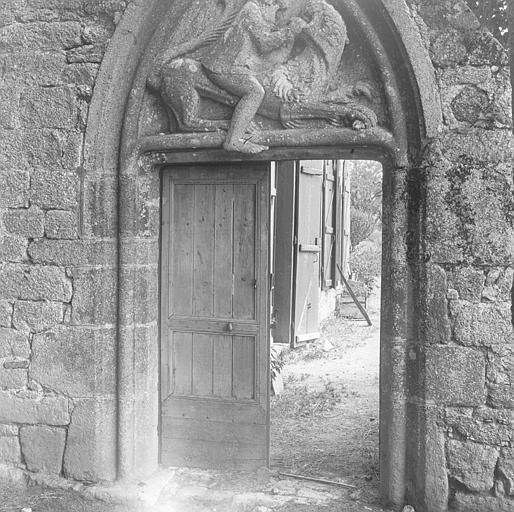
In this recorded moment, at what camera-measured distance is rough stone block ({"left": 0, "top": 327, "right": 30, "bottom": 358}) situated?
13.2 ft

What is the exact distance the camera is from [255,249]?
13.5 feet

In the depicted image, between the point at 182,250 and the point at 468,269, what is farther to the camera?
the point at 182,250

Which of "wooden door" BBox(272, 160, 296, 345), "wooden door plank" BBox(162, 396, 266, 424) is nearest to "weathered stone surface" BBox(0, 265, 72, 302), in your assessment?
"wooden door plank" BBox(162, 396, 266, 424)

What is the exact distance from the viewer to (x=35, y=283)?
399 cm

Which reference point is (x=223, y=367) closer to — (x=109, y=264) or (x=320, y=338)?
(x=109, y=264)

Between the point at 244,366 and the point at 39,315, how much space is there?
1.42m

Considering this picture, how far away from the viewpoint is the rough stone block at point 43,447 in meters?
3.99

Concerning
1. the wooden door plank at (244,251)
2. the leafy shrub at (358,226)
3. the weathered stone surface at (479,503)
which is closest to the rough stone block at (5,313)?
the wooden door plank at (244,251)

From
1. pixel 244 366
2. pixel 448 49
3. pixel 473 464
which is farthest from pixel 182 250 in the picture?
pixel 473 464

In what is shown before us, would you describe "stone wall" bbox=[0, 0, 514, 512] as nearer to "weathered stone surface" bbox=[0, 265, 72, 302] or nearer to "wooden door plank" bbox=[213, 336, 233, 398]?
"weathered stone surface" bbox=[0, 265, 72, 302]

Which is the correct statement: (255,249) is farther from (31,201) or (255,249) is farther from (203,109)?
(31,201)

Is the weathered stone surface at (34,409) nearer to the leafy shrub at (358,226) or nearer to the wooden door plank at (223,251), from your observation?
the wooden door plank at (223,251)

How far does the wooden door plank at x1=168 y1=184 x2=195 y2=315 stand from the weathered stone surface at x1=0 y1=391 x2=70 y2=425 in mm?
950

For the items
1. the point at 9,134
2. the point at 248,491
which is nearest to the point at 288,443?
the point at 248,491
